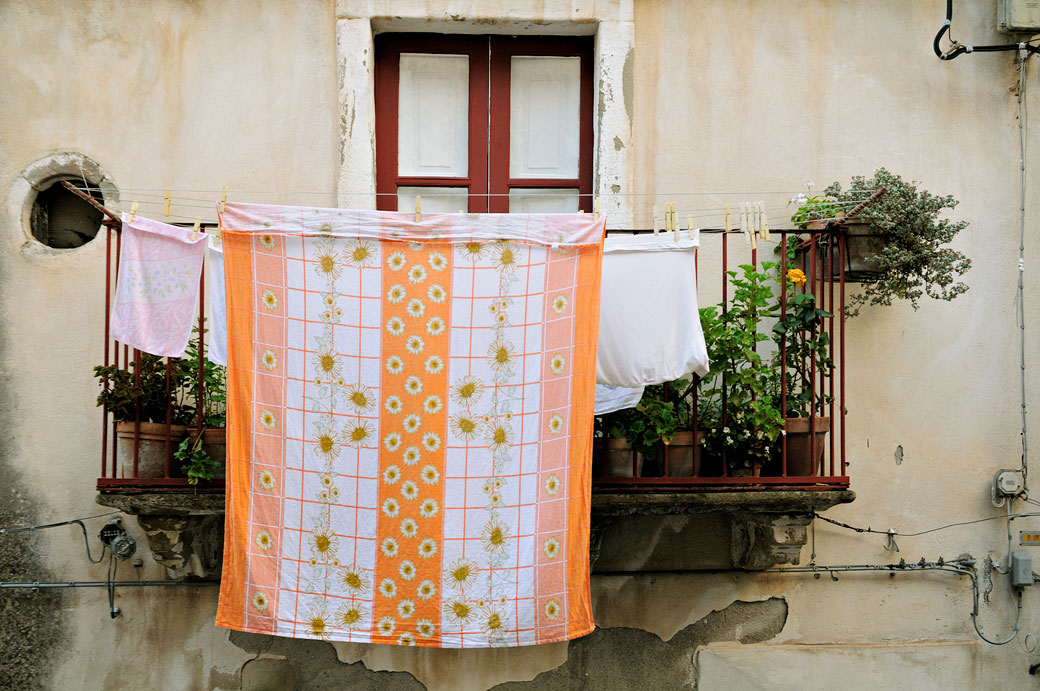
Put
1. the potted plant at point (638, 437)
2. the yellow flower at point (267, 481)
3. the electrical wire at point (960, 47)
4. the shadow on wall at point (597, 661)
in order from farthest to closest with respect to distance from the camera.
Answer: the electrical wire at point (960, 47) < the shadow on wall at point (597, 661) < the potted plant at point (638, 437) < the yellow flower at point (267, 481)

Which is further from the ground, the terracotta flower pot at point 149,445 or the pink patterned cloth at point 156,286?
the pink patterned cloth at point 156,286

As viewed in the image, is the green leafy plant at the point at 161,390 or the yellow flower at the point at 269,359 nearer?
the yellow flower at the point at 269,359

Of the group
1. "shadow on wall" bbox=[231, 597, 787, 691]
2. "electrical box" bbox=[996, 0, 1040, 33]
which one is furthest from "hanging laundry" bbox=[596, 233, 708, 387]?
"electrical box" bbox=[996, 0, 1040, 33]

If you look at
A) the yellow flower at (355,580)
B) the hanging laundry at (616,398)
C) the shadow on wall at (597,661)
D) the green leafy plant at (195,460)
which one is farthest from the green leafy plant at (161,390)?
the hanging laundry at (616,398)

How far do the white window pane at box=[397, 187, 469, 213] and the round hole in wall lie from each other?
154 centimetres

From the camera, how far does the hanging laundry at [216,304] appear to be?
449 centimetres

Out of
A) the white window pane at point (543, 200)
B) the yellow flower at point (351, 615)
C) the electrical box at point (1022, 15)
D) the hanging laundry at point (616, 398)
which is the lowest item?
the yellow flower at point (351, 615)

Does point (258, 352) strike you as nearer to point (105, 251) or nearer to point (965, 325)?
point (105, 251)

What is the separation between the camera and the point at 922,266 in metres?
5.01

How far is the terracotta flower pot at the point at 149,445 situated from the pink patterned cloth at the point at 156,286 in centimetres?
42

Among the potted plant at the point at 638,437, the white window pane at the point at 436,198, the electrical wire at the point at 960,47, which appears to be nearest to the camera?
the potted plant at the point at 638,437

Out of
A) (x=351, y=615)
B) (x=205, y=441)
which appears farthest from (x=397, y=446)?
(x=205, y=441)

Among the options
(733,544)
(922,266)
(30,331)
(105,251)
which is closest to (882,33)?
(922,266)

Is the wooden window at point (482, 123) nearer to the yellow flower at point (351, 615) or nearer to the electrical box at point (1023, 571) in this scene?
the yellow flower at point (351, 615)
